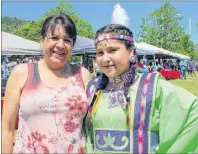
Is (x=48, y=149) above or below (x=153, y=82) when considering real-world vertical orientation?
below

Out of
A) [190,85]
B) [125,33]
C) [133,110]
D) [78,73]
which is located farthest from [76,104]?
[190,85]

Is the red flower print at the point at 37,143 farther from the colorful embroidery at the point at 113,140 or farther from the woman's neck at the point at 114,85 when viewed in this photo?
the woman's neck at the point at 114,85

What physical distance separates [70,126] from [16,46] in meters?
9.39

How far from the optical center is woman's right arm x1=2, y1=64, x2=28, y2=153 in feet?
7.50

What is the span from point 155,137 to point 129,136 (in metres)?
0.15

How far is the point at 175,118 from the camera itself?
210 cm

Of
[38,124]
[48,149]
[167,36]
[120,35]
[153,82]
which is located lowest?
[48,149]

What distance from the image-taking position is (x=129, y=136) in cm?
214

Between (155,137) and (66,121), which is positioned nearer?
(155,137)

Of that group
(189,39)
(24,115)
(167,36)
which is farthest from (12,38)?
(189,39)

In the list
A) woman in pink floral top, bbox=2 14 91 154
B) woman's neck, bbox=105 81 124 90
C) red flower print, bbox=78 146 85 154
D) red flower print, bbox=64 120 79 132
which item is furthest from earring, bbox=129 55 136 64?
red flower print, bbox=78 146 85 154

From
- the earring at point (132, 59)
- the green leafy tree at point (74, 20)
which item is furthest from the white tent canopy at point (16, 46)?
the green leafy tree at point (74, 20)

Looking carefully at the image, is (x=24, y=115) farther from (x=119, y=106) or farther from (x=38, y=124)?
(x=119, y=106)

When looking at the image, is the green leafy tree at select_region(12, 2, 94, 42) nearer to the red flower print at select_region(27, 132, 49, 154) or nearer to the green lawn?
the green lawn
